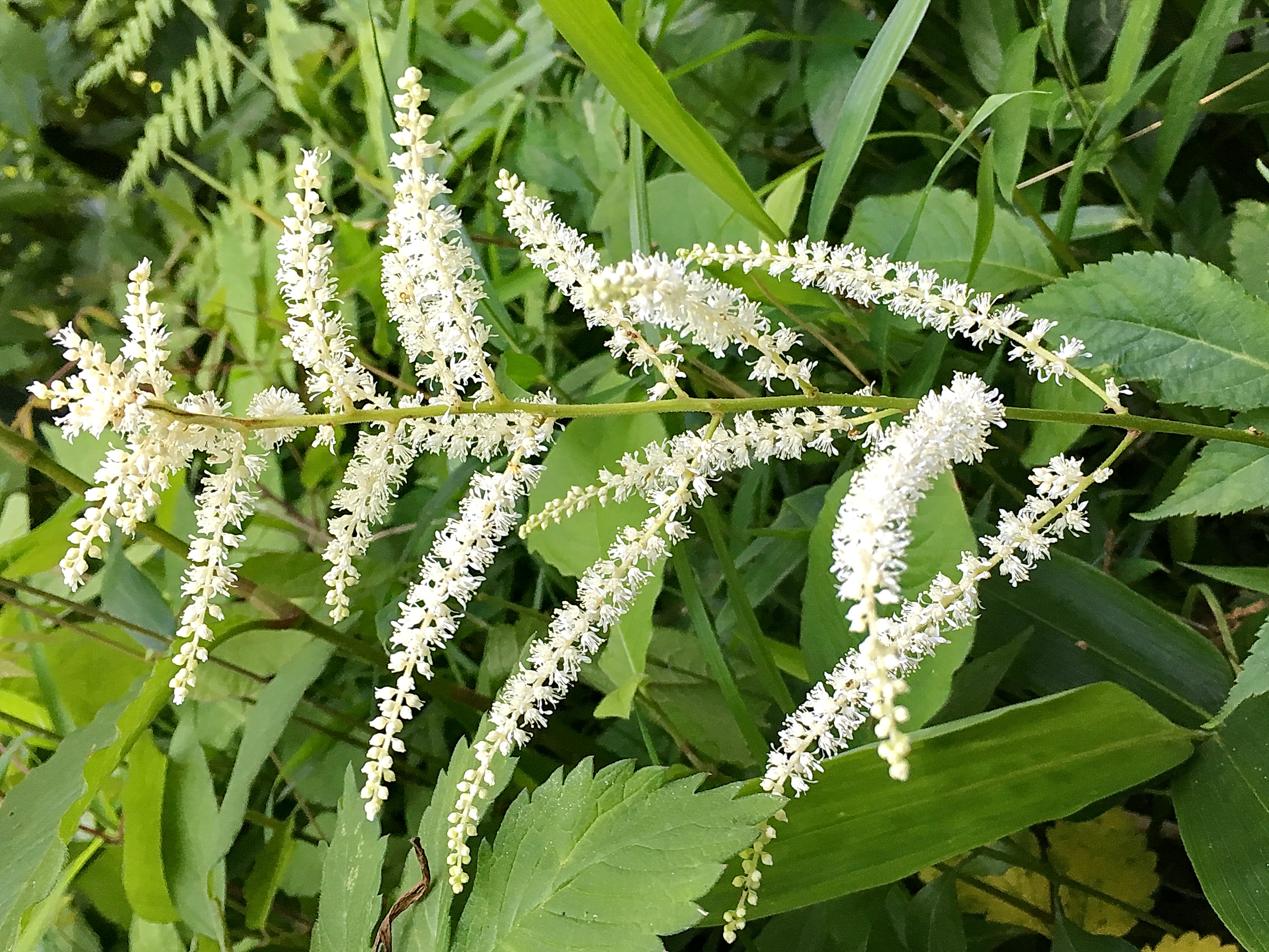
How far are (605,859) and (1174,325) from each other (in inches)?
21.4

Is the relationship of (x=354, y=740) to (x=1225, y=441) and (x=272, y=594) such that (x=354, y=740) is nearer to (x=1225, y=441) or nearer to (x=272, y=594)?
(x=272, y=594)

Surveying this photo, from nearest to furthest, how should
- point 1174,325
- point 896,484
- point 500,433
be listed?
1. point 896,484
2. point 500,433
3. point 1174,325

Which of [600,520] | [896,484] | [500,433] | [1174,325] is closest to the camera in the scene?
[896,484]

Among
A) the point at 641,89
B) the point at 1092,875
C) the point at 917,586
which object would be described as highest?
the point at 641,89

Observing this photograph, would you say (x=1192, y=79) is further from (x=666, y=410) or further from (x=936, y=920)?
(x=936, y=920)

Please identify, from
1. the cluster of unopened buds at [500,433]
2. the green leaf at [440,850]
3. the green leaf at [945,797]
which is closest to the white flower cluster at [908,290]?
the cluster of unopened buds at [500,433]

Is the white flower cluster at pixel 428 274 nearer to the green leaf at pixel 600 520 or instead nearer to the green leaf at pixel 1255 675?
the green leaf at pixel 600 520

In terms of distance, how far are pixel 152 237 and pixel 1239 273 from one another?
1684mm

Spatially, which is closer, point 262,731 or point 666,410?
point 666,410

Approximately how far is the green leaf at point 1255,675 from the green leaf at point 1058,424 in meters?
0.19

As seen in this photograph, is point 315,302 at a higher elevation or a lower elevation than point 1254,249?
higher

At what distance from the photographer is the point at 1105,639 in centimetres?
65

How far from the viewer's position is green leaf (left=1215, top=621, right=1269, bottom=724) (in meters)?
0.46

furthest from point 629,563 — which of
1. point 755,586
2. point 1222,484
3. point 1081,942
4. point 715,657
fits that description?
point 1081,942
